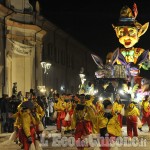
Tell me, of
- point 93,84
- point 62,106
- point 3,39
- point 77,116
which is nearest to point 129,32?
point 93,84

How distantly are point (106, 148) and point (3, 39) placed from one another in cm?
1750

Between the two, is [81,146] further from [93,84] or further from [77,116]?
[93,84]

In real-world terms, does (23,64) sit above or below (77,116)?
above

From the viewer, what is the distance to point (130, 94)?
1198 inches

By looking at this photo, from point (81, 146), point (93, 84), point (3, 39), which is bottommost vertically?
point (81, 146)

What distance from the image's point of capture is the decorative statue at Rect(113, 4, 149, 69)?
116 ft

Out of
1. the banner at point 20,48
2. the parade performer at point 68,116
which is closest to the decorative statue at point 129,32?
the banner at point 20,48

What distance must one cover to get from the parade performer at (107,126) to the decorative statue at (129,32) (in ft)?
75.0

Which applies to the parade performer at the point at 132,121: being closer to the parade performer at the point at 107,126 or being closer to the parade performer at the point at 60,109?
the parade performer at the point at 60,109

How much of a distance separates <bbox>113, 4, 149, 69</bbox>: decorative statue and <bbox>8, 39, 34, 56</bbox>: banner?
6.65 metres

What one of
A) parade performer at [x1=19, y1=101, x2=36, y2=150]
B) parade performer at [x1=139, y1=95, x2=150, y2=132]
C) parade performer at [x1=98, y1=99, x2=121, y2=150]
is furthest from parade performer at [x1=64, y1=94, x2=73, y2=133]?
parade performer at [x1=98, y1=99, x2=121, y2=150]

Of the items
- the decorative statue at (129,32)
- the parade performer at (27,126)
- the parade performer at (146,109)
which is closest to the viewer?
the parade performer at (27,126)

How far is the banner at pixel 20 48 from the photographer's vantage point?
101ft

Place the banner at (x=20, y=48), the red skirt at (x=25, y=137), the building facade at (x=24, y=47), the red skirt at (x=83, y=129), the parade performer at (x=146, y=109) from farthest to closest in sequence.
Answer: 1. the banner at (x=20, y=48)
2. the building facade at (x=24, y=47)
3. the parade performer at (x=146, y=109)
4. the red skirt at (x=83, y=129)
5. the red skirt at (x=25, y=137)
